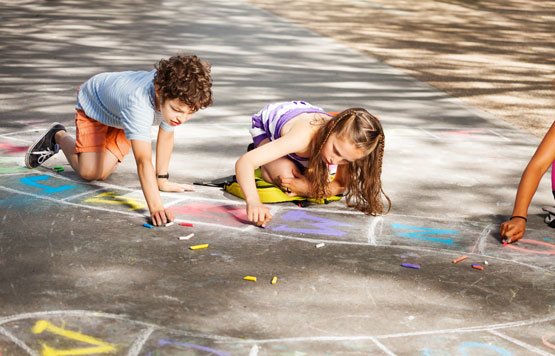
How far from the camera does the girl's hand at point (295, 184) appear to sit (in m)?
4.70

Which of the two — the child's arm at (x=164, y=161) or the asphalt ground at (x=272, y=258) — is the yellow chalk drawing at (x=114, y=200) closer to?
the asphalt ground at (x=272, y=258)

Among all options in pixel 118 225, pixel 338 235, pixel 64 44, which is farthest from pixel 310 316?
pixel 64 44

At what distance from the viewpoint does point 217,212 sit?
448 cm

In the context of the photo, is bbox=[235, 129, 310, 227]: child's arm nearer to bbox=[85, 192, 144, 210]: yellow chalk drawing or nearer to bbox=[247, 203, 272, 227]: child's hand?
bbox=[247, 203, 272, 227]: child's hand

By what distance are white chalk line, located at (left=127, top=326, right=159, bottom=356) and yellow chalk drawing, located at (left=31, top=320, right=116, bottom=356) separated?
58 mm

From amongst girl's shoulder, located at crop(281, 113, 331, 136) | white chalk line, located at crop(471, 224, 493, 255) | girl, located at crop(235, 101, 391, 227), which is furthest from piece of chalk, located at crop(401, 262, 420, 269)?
girl's shoulder, located at crop(281, 113, 331, 136)

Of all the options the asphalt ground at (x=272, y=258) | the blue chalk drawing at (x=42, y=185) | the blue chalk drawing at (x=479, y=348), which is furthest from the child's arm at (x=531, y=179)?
the blue chalk drawing at (x=42, y=185)

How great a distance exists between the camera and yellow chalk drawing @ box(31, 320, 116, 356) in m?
2.95

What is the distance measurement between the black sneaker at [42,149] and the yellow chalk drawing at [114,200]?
22.5 inches

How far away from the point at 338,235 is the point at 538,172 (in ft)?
3.10

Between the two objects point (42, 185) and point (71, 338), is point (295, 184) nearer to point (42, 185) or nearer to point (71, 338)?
point (42, 185)

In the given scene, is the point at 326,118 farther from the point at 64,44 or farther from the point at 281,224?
the point at 64,44

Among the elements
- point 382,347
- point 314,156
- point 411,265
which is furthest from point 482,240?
point 382,347

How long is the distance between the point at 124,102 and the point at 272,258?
1.19 meters
